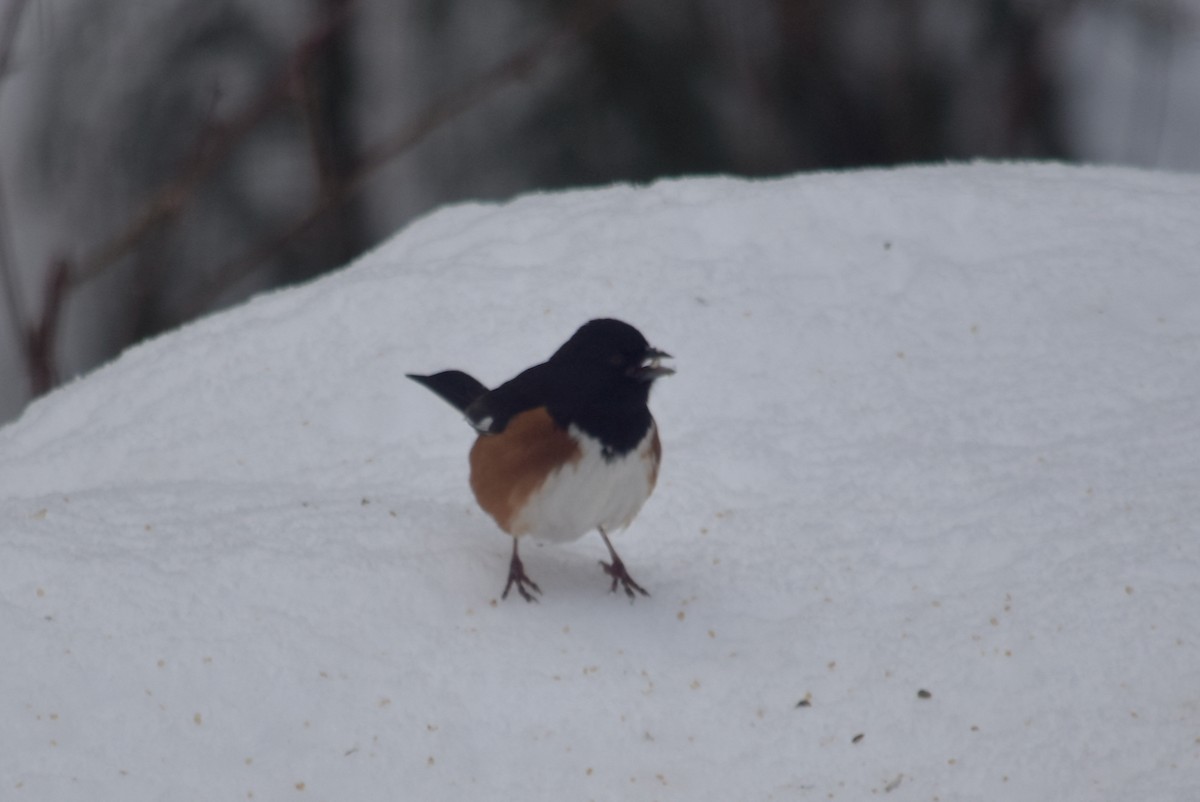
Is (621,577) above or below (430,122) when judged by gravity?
below

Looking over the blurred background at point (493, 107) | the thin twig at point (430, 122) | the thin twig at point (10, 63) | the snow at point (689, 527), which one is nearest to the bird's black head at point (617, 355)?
the snow at point (689, 527)

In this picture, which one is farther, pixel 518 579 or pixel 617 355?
pixel 518 579

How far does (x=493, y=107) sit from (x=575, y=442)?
4.74 metres

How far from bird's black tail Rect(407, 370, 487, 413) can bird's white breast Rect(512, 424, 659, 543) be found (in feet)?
1.58

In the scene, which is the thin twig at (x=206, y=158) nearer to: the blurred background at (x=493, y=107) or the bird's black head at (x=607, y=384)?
the blurred background at (x=493, y=107)

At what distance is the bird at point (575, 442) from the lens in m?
3.05

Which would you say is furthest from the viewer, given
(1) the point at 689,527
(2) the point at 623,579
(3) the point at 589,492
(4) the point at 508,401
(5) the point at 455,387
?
(1) the point at 689,527

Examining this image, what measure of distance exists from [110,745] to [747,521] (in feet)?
5.86

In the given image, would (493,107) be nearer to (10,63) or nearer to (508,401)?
(10,63)

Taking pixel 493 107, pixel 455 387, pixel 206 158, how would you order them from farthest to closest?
pixel 493 107, pixel 206 158, pixel 455 387

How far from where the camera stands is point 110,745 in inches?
104

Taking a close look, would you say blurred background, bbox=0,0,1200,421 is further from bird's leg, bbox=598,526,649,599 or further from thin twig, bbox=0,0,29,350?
bird's leg, bbox=598,526,649,599

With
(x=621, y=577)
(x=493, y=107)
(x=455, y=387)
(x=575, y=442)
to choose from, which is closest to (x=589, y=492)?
(x=575, y=442)

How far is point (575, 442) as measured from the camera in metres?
3.05
